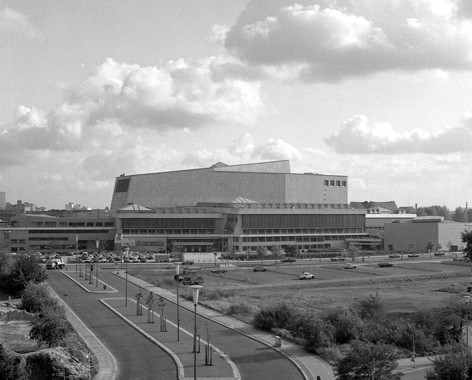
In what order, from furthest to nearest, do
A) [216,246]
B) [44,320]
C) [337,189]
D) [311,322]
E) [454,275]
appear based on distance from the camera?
[337,189] → [216,246] → [454,275] → [311,322] → [44,320]

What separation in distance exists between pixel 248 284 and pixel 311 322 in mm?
37509

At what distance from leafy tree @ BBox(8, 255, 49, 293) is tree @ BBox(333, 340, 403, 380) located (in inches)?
1415

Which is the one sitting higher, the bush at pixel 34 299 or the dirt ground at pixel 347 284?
the bush at pixel 34 299

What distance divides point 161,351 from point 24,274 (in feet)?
87.3

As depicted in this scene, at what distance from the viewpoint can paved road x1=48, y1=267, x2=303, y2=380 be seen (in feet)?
83.3

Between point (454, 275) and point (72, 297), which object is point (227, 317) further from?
point (454, 275)

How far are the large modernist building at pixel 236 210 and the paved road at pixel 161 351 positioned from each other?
3330 inches

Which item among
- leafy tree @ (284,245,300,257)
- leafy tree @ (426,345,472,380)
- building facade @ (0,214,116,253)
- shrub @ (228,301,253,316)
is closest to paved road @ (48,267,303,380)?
shrub @ (228,301,253,316)

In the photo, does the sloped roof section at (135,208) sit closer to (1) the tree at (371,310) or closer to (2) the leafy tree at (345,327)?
(1) the tree at (371,310)

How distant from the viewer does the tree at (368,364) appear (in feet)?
67.8

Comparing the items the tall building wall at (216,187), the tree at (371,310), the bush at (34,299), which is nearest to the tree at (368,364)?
the tree at (371,310)

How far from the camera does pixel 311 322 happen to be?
3111 cm

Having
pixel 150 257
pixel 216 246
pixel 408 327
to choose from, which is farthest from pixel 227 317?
pixel 216 246

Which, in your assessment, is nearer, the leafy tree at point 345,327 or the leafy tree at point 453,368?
the leafy tree at point 453,368
